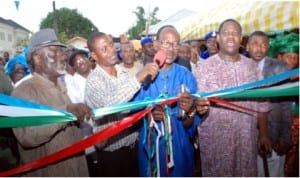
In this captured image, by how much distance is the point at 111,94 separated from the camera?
2.48 meters

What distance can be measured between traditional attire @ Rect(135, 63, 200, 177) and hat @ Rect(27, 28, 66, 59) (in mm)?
809

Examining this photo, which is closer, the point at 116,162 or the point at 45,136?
the point at 45,136

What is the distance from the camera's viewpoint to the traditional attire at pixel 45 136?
2.18 m

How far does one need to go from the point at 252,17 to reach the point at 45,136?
5.76m

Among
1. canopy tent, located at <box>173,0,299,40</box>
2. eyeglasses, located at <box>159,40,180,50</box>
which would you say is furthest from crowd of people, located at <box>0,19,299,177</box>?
canopy tent, located at <box>173,0,299,40</box>

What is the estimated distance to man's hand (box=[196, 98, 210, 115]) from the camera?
2.56 meters

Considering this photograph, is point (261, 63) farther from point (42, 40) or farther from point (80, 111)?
point (42, 40)

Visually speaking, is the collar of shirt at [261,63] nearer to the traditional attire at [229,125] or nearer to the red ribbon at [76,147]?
the traditional attire at [229,125]

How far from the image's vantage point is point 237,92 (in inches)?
101

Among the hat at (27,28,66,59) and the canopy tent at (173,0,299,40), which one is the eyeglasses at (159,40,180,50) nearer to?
the hat at (27,28,66,59)

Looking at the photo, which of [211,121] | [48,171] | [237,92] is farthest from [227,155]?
[48,171]

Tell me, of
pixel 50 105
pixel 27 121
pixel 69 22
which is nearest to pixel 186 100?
pixel 50 105

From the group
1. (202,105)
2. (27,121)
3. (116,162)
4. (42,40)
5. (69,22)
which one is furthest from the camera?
(69,22)

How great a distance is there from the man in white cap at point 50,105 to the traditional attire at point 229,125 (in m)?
1.08
